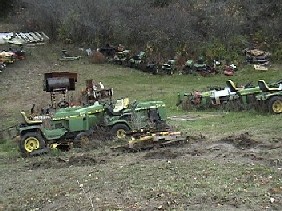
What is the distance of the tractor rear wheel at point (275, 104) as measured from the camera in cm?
1423

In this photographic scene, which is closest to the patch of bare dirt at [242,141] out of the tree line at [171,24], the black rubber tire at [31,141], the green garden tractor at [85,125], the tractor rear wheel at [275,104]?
the green garden tractor at [85,125]

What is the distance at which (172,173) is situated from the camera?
29.1ft

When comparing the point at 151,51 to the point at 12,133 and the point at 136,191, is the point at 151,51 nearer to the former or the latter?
the point at 12,133

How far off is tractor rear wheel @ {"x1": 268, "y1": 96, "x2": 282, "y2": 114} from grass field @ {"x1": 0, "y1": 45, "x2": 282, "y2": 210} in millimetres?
288

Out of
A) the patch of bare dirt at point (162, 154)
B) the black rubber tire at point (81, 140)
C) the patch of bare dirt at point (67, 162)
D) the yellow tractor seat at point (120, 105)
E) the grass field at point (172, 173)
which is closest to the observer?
the grass field at point (172, 173)

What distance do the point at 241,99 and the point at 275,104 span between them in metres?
1.03

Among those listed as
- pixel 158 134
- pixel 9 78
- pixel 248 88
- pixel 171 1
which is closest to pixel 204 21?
pixel 171 1

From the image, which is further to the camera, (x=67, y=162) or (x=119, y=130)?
(x=119, y=130)

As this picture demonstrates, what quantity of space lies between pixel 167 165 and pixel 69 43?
18565 millimetres

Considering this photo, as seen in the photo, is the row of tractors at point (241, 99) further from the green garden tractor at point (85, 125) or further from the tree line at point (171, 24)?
the tree line at point (171, 24)

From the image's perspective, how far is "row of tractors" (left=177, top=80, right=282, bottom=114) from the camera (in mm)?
14305

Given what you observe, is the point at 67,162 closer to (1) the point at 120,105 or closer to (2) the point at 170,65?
(1) the point at 120,105

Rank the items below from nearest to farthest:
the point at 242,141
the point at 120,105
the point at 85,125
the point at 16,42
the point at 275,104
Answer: the point at 242,141 → the point at 85,125 → the point at 120,105 → the point at 275,104 → the point at 16,42

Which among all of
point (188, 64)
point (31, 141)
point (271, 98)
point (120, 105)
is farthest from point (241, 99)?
point (188, 64)
